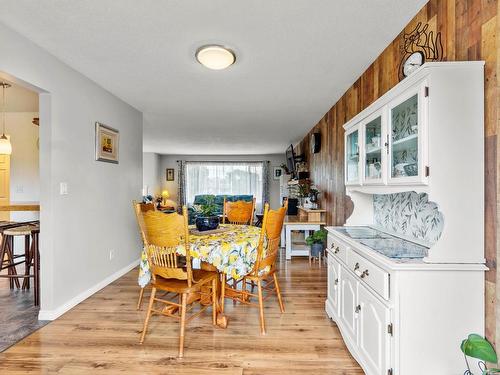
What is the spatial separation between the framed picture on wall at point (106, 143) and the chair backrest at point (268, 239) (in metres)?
2.12

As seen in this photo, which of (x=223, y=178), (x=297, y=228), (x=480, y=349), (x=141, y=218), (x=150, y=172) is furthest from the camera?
(x=223, y=178)

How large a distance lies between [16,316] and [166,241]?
5.82 ft

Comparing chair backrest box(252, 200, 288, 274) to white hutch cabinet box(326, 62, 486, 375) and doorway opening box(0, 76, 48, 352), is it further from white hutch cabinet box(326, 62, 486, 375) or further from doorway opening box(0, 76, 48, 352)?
doorway opening box(0, 76, 48, 352)

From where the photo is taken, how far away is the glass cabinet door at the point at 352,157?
238cm

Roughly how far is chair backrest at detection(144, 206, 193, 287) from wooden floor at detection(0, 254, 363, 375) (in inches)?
20.0

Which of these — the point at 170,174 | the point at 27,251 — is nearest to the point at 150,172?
the point at 170,174

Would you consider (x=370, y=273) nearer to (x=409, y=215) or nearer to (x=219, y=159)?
(x=409, y=215)

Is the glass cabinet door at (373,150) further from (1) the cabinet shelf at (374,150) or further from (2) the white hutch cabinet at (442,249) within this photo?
(2) the white hutch cabinet at (442,249)

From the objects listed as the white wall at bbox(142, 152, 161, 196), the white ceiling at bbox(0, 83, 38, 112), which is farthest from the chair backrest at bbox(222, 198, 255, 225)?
the white wall at bbox(142, 152, 161, 196)

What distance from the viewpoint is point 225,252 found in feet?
7.29

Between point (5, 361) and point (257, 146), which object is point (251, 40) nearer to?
point (5, 361)

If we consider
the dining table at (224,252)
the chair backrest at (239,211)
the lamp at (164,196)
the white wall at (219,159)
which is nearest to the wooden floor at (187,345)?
the dining table at (224,252)

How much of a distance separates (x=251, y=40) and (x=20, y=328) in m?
2.95

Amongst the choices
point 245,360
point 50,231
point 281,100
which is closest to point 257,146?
point 281,100
